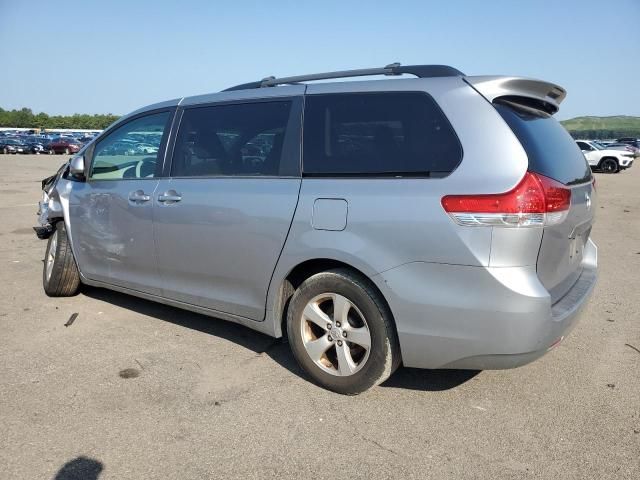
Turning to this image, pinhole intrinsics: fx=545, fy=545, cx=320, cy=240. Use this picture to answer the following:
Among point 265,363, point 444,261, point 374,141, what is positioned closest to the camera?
point 444,261

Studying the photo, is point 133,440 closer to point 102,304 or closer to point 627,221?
point 102,304

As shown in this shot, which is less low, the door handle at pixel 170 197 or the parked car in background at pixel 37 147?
the door handle at pixel 170 197

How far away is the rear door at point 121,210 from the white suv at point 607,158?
28.6m

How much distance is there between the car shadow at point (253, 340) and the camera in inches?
138

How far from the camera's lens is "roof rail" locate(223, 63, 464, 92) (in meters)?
3.15

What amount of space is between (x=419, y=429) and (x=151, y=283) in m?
2.36

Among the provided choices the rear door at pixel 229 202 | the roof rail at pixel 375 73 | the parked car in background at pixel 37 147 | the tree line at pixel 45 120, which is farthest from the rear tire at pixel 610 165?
the tree line at pixel 45 120

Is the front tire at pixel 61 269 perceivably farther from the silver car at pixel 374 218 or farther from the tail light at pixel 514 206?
the tail light at pixel 514 206

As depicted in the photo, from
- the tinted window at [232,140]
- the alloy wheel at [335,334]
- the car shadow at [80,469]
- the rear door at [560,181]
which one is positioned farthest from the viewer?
the tinted window at [232,140]

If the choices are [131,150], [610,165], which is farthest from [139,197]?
[610,165]

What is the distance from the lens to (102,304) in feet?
16.7

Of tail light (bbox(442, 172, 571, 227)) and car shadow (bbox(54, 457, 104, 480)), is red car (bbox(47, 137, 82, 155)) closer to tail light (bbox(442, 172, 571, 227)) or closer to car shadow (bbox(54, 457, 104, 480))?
car shadow (bbox(54, 457, 104, 480))

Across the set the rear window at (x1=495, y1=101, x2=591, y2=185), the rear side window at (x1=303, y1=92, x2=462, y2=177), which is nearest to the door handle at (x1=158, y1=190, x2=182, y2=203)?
the rear side window at (x1=303, y1=92, x2=462, y2=177)

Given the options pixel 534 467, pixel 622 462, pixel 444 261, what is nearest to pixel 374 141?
pixel 444 261
